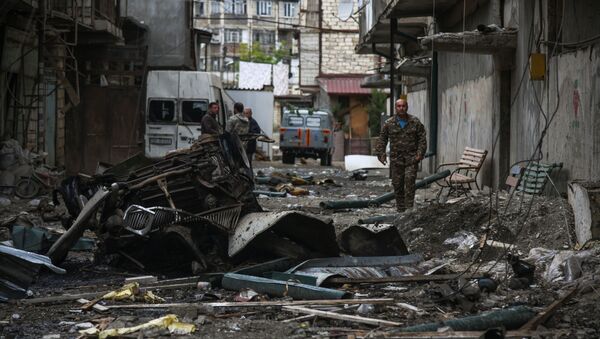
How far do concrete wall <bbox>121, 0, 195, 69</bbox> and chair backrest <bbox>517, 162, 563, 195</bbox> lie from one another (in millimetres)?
24193

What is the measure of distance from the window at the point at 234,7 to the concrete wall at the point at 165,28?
5134cm

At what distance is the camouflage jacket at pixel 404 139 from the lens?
14.1 meters

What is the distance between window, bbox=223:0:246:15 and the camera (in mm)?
88000

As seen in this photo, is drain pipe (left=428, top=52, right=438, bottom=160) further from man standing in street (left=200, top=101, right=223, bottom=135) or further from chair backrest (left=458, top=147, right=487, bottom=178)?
man standing in street (left=200, top=101, right=223, bottom=135)

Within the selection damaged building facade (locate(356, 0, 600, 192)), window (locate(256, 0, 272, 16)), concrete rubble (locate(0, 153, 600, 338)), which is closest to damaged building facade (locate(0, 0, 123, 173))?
damaged building facade (locate(356, 0, 600, 192))

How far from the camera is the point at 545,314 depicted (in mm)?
6422

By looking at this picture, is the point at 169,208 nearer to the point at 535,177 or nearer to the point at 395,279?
the point at 395,279

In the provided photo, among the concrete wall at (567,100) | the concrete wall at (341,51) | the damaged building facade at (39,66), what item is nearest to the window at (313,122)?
the damaged building facade at (39,66)

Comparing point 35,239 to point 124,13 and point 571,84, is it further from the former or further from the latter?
point 124,13

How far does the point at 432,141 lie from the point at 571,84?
13.1m

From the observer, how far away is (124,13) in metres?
32.8

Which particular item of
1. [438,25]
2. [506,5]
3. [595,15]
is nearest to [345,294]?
[595,15]

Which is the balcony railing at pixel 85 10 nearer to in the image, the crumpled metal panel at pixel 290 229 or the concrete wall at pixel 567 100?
the concrete wall at pixel 567 100

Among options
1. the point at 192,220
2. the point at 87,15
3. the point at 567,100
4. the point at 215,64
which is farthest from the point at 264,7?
the point at 192,220
